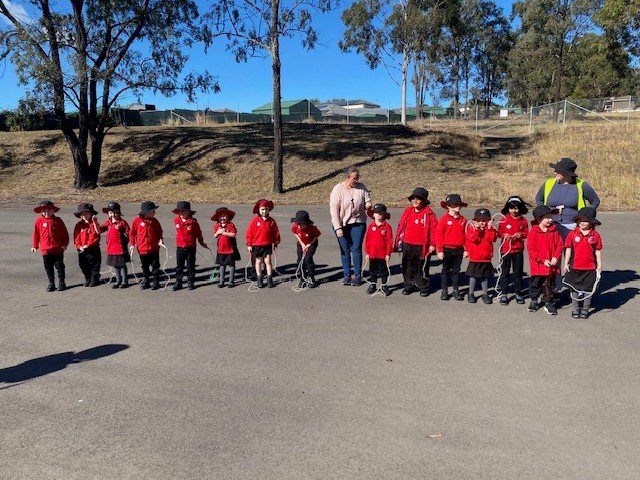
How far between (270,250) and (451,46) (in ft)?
177

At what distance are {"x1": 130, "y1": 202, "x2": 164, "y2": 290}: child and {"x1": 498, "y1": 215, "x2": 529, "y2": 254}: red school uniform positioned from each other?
15.4ft

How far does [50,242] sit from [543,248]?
6.82m

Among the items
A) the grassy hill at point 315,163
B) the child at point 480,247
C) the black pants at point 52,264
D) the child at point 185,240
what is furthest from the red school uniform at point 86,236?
the grassy hill at point 315,163

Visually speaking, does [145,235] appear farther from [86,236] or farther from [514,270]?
[514,270]

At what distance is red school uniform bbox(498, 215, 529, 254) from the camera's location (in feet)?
22.2

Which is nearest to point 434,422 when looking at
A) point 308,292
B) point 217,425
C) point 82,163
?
point 217,425

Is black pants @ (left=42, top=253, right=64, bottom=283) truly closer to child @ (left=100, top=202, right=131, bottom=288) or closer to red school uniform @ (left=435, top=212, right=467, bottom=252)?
child @ (left=100, top=202, right=131, bottom=288)

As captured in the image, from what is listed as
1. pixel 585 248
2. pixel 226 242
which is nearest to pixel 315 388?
pixel 585 248

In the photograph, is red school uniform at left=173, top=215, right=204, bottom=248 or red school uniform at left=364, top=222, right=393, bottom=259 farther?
red school uniform at left=173, top=215, right=204, bottom=248

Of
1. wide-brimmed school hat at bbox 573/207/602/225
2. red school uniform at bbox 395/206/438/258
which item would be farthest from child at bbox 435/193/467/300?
wide-brimmed school hat at bbox 573/207/602/225

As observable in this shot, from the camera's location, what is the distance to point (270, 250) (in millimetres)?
7934

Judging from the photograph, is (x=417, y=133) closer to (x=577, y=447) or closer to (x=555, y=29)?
(x=555, y=29)

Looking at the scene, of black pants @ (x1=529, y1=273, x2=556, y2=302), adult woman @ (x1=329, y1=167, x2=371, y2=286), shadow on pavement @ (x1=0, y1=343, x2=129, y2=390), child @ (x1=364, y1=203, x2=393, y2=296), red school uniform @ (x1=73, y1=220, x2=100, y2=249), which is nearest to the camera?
shadow on pavement @ (x1=0, y1=343, x2=129, y2=390)

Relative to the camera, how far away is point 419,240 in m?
7.22
